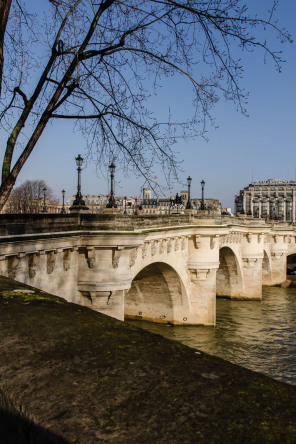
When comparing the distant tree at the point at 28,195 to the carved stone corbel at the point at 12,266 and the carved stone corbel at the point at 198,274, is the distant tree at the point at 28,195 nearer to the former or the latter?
the carved stone corbel at the point at 198,274

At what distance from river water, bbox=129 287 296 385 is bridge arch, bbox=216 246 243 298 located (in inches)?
105

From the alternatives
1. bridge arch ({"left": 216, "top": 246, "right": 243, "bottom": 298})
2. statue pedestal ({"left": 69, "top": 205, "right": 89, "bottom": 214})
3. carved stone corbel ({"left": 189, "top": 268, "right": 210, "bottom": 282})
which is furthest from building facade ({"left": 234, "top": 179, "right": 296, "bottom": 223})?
statue pedestal ({"left": 69, "top": 205, "right": 89, "bottom": 214})

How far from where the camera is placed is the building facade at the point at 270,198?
160375 millimetres

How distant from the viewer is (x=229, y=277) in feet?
126

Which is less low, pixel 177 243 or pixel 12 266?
pixel 12 266

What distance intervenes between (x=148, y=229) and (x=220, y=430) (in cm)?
1708

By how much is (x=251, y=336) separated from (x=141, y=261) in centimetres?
1052

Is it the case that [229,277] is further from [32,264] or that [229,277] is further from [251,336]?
[32,264]

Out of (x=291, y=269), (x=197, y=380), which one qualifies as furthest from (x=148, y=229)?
(x=291, y=269)

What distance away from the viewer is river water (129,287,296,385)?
21.0 metres

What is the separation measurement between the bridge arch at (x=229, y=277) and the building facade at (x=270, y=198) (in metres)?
120

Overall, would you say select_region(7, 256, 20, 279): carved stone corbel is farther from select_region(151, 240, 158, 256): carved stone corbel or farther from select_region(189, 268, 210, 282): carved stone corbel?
select_region(189, 268, 210, 282): carved stone corbel

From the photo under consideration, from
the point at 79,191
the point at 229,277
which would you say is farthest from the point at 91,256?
the point at 229,277

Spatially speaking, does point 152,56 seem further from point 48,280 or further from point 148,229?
point 148,229
